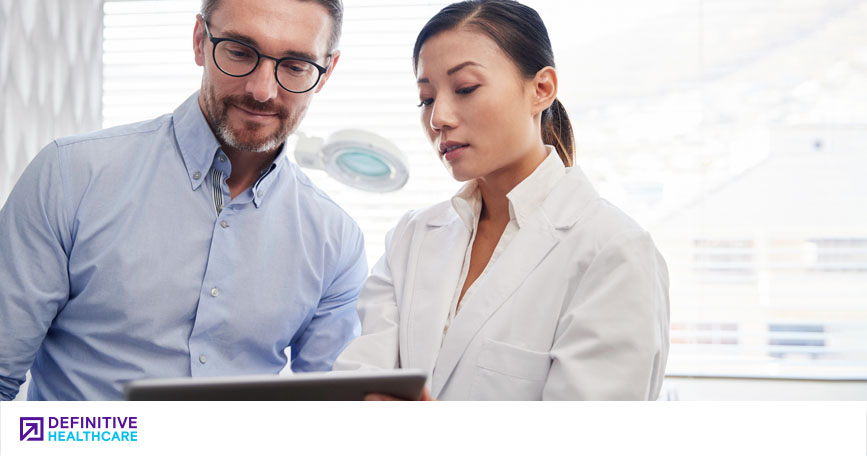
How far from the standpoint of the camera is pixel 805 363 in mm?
2307

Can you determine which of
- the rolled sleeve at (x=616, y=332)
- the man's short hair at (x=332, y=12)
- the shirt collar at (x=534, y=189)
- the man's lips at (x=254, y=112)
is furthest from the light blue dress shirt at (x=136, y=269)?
the rolled sleeve at (x=616, y=332)

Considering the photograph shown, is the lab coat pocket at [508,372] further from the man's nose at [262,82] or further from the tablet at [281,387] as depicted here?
the man's nose at [262,82]

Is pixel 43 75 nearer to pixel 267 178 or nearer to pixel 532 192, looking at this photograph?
pixel 267 178

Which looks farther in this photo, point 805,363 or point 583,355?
point 805,363

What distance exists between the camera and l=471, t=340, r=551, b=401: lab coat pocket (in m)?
1.10

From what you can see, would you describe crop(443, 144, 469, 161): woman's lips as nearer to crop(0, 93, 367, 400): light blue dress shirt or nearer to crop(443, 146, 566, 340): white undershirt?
crop(443, 146, 566, 340): white undershirt

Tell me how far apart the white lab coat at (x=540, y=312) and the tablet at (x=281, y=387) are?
0.30 m

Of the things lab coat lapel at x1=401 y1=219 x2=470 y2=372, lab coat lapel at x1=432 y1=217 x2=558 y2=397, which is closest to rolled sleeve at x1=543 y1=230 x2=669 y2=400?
lab coat lapel at x1=432 y1=217 x2=558 y2=397

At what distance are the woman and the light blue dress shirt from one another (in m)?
0.31

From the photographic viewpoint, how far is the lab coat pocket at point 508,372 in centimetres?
110

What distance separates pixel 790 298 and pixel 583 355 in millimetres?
1661
